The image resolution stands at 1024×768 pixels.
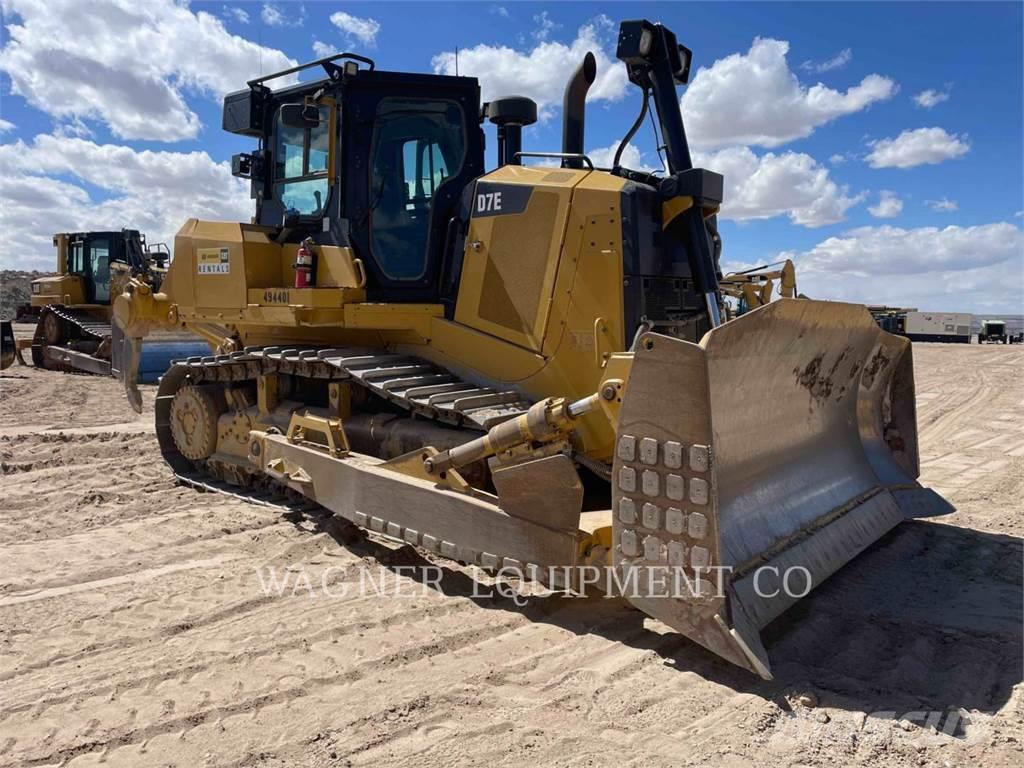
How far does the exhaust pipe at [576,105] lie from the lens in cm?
565

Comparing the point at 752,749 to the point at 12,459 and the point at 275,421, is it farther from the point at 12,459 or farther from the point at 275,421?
the point at 12,459

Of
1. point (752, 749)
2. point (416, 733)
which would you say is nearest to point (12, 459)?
point (416, 733)

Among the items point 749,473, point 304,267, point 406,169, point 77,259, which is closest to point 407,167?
point 406,169

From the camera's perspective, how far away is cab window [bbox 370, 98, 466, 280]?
5438 mm

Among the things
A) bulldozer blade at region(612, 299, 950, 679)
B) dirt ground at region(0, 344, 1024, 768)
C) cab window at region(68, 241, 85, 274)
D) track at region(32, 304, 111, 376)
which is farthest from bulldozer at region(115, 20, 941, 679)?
cab window at region(68, 241, 85, 274)

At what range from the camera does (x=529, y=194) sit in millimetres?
4742

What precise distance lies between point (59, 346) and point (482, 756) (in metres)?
18.1

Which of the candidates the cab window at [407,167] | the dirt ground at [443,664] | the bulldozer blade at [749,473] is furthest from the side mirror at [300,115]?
the bulldozer blade at [749,473]

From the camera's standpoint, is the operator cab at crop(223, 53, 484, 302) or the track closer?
the operator cab at crop(223, 53, 484, 302)

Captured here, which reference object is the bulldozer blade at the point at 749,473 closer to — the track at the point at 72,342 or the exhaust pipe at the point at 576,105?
the exhaust pipe at the point at 576,105

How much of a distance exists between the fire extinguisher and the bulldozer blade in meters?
3.13

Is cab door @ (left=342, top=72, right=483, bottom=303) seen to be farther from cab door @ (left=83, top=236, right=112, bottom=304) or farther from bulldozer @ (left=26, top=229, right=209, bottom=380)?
cab door @ (left=83, top=236, right=112, bottom=304)

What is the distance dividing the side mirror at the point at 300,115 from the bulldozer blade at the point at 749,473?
10.4ft

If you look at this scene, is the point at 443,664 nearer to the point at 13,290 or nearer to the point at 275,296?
the point at 275,296
